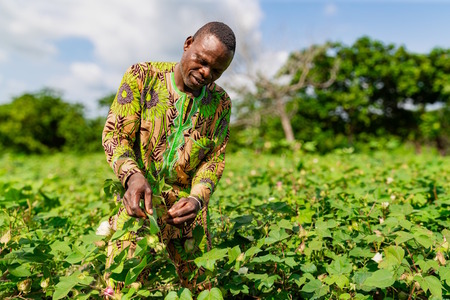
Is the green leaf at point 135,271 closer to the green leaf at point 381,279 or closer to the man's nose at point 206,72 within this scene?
the man's nose at point 206,72

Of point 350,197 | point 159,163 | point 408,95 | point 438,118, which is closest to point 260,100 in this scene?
point 408,95

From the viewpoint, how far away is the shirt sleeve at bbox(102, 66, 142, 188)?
6.15ft

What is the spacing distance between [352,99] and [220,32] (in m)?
15.7

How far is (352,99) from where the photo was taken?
1656cm

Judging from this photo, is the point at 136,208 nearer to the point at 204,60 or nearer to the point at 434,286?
the point at 204,60

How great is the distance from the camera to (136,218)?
1.73 meters

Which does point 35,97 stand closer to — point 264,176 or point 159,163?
point 264,176

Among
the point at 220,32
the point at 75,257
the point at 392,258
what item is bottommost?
the point at 392,258

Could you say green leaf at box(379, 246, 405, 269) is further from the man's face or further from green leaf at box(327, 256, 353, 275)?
the man's face

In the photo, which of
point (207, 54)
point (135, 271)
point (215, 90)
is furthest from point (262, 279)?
point (207, 54)

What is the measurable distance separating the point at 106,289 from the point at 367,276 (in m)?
1.19

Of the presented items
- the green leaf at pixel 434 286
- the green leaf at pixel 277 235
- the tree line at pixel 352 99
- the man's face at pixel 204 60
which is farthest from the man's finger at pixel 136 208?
the tree line at pixel 352 99

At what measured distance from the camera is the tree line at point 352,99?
16547mm

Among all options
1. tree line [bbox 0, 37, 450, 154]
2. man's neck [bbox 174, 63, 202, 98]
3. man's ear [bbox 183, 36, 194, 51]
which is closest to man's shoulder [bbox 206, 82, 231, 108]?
man's neck [bbox 174, 63, 202, 98]
